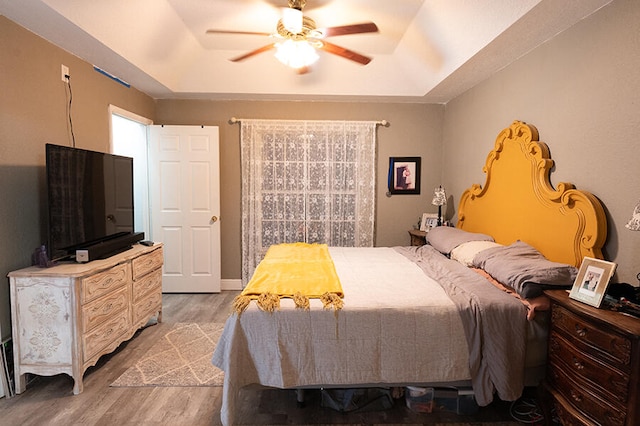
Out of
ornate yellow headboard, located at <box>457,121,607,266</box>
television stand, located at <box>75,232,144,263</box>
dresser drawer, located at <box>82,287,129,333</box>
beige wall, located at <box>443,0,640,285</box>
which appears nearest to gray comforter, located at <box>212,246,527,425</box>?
ornate yellow headboard, located at <box>457,121,607,266</box>

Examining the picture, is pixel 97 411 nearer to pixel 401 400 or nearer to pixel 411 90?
pixel 401 400

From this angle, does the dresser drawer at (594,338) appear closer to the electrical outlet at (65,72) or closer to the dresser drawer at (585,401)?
the dresser drawer at (585,401)

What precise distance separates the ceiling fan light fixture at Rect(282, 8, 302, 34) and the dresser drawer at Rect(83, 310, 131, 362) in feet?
8.22

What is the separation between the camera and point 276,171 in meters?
4.41

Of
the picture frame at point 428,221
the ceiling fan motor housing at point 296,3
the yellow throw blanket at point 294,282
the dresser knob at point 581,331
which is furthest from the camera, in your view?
the picture frame at point 428,221

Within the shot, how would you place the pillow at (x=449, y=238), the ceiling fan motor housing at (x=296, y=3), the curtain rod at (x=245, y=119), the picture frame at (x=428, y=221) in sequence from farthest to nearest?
1. the curtain rod at (x=245, y=119)
2. the picture frame at (x=428, y=221)
3. the pillow at (x=449, y=238)
4. the ceiling fan motor housing at (x=296, y=3)

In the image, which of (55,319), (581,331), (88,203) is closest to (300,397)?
(581,331)

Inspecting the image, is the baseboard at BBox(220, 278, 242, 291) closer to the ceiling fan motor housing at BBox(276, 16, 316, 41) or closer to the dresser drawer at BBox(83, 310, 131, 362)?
the dresser drawer at BBox(83, 310, 131, 362)

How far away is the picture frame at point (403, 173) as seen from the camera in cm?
450

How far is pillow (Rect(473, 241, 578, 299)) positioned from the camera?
6.28 ft

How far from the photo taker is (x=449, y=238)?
3.24 m

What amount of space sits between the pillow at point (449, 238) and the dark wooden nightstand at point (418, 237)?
0.39 m

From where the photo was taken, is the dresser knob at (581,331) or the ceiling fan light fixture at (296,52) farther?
the ceiling fan light fixture at (296,52)

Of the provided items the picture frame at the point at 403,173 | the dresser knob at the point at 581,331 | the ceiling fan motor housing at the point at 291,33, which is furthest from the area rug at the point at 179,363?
the picture frame at the point at 403,173
